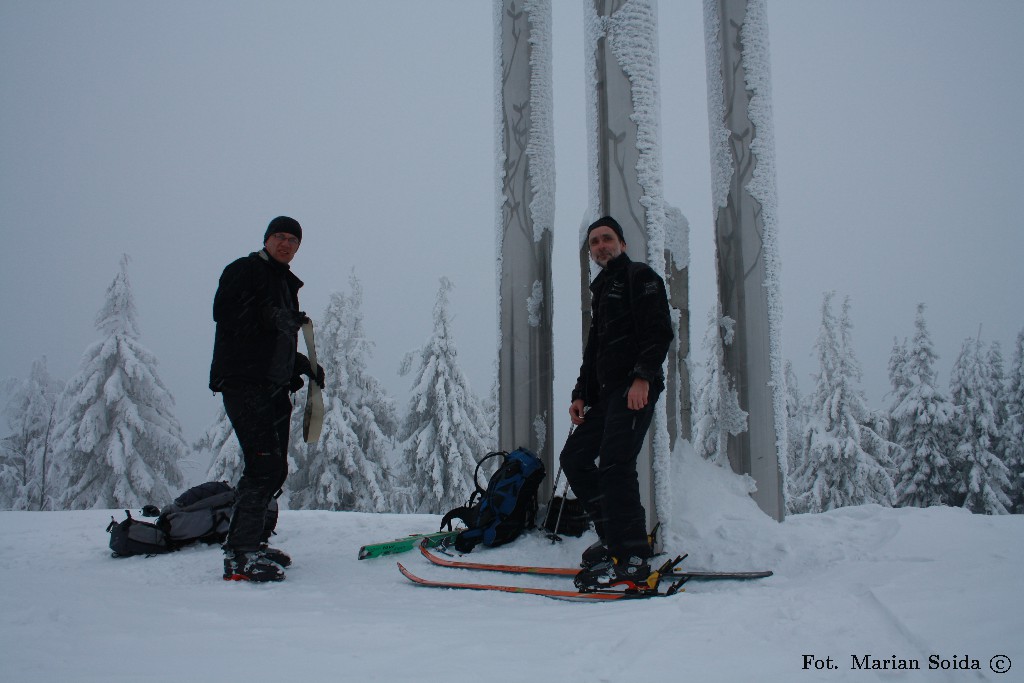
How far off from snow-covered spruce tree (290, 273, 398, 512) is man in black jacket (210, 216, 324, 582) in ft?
45.0

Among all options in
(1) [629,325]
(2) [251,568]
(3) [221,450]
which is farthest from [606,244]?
(3) [221,450]

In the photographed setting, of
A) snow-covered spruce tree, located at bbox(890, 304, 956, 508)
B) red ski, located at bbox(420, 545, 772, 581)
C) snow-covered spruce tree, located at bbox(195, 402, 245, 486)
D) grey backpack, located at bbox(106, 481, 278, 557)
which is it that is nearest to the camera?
red ski, located at bbox(420, 545, 772, 581)

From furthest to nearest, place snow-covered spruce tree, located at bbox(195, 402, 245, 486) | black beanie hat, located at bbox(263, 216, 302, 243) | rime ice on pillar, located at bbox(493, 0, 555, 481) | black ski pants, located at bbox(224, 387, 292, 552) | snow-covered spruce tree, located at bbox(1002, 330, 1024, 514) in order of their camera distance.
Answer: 1. snow-covered spruce tree, located at bbox(1002, 330, 1024, 514)
2. snow-covered spruce tree, located at bbox(195, 402, 245, 486)
3. rime ice on pillar, located at bbox(493, 0, 555, 481)
4. black beanie hat, located at bbox(263, 216, 302, 243)
5. black ski pants, located at bbox(224, 387, 292, 552)

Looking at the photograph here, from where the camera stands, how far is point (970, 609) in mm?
1892

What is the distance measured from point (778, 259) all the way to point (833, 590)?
10.1 feet

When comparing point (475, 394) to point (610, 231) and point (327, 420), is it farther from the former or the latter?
point (610, 231)

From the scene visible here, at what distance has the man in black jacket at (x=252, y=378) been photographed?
3459 mm

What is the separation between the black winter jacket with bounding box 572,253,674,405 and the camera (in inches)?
123

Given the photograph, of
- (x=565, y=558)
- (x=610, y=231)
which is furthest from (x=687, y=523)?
(x=610, y=231)

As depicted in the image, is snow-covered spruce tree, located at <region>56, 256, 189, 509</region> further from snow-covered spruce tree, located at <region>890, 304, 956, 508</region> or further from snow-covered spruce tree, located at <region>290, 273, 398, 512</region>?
snow-covered spruce tree, located at <region>890, 304, 956, 508</region>

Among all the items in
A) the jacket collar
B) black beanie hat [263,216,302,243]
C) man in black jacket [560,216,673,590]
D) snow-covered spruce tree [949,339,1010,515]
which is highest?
black beanie hat [263,216,302,243]

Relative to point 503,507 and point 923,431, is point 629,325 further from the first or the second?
point 923,431

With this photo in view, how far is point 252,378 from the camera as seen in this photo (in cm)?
352

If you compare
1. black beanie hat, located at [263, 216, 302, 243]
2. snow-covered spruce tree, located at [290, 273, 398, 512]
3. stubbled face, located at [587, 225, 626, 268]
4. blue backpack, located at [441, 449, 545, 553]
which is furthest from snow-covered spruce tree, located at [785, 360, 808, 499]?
black beanie hat, located at [263, 216, 302, 243]
